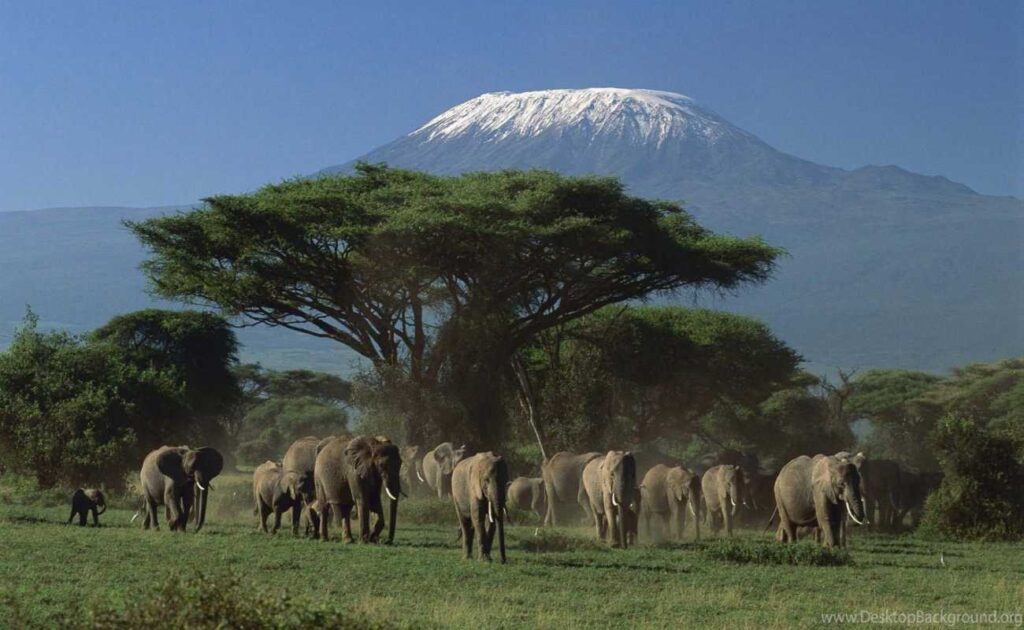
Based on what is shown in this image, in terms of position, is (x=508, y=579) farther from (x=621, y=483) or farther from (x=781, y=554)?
(x=621, y=483)

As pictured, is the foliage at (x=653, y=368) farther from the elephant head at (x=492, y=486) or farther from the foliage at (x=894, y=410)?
the elephant head at (x=492, y=486)

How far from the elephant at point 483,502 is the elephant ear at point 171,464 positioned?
6.02 m

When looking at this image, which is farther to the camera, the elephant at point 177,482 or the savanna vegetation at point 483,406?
the elephant at point 177,482

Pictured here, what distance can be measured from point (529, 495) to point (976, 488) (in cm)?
1060

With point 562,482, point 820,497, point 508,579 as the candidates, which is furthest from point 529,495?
point 508,579

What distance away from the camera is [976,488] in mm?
29422

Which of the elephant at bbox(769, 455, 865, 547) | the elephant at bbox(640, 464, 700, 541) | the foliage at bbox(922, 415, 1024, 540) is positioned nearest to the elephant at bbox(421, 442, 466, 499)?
the elephant at bbox(640, 464, 700, 541)

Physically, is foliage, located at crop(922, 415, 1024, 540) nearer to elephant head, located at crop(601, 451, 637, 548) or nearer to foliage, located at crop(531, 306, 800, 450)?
elephant head, located at crop(601, 451, 637, 548)

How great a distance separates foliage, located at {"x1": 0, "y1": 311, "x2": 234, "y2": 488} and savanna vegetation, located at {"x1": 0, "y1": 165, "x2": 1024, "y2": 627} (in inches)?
3.0

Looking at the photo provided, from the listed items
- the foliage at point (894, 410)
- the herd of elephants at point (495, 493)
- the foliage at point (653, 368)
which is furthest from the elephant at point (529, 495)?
the foliage at point (894, 410)

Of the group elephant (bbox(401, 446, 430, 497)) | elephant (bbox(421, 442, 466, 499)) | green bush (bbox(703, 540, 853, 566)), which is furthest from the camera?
elephant (bbox(401, 446, 430, 497))

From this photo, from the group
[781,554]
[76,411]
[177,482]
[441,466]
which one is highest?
[76,411]

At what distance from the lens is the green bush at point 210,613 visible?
38.9ft

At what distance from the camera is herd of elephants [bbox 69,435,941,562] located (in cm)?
2264
